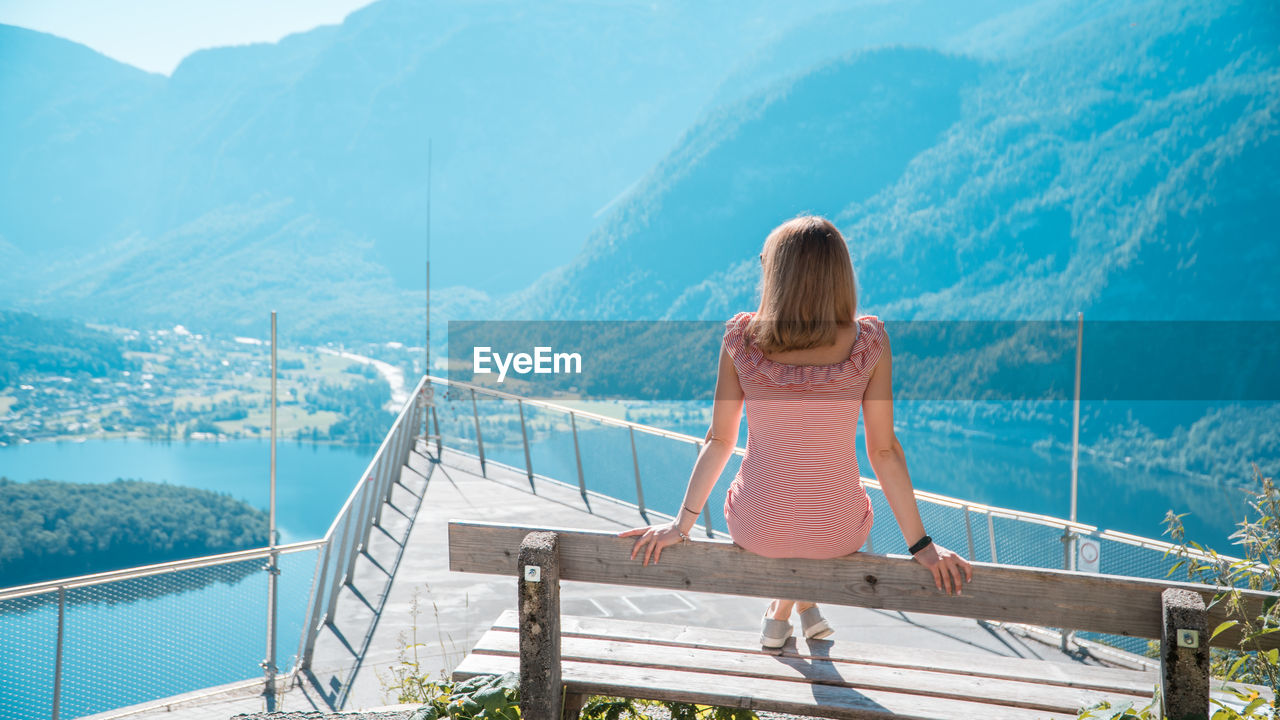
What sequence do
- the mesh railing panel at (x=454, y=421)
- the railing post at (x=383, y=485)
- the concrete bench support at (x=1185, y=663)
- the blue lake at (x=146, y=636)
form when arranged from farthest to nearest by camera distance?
the mesh railing panel at (x=454, y=421), the railing post at (x=383, y=485), the blue lake at (x=146, y=636), the concrete bench support at (x=1185, y=663)

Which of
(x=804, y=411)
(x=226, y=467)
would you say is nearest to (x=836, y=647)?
(x=804, y=411)

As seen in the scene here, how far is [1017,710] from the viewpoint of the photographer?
2.48 metres

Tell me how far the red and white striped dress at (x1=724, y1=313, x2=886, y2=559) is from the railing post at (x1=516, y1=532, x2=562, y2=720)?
484mm

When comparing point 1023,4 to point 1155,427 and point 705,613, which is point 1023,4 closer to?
point 1155,427

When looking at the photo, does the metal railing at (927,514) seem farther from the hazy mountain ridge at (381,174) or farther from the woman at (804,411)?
the hazy mountain ridge at (381,174)

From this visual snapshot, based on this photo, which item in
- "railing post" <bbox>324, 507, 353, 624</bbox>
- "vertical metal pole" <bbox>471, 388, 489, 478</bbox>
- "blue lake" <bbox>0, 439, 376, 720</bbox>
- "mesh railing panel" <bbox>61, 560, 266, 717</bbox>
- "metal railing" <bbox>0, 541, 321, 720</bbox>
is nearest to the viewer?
"metal railing" <bbox>0, 541, 321, 720</bbox>

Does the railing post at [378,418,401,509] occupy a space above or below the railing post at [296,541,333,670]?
above

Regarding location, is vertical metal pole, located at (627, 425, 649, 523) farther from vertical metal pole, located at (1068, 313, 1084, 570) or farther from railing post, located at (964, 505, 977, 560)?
vertical metal pole, located at (1068, 313, 1084, 570)

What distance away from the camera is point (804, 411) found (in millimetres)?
2557

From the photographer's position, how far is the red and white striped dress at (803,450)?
253 centimetres

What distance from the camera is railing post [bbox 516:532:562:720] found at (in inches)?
99.2

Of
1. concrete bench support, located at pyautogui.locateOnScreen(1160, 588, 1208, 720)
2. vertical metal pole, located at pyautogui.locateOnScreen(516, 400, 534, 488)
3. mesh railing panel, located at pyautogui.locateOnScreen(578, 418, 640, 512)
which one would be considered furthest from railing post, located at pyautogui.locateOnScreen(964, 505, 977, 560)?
vertical metal pole, located at pyautogui.locateOnScreen(516, 400, 534, 488)

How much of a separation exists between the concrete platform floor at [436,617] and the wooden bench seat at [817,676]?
1.65 metres

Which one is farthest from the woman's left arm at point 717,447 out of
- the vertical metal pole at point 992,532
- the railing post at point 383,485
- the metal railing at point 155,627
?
the railing post at point 383,485
